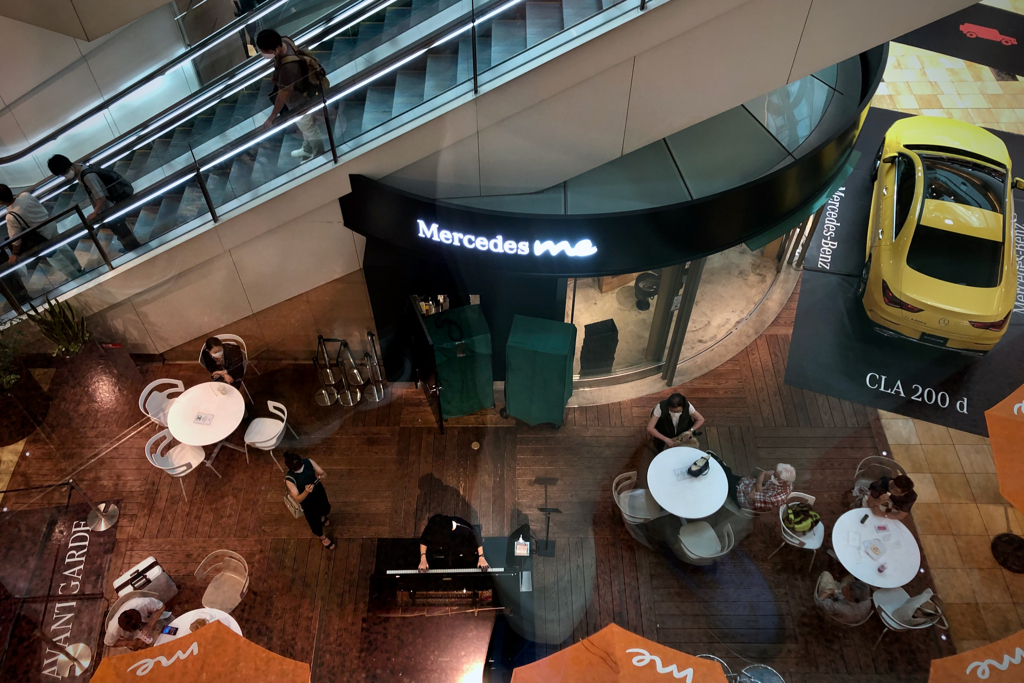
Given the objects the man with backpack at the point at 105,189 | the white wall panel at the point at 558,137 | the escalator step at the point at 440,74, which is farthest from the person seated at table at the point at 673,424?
the man with backpack at the point at 105,189

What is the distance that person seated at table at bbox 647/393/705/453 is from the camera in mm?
8523

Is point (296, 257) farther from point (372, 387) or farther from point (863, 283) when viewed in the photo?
point (863, 283)

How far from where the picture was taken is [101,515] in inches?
335

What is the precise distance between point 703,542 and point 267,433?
16.8 ft

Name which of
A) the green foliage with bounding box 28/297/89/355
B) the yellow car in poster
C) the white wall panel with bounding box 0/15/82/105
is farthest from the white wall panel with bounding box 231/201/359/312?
the yellow car in poster

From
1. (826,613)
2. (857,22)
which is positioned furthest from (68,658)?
(857,22)

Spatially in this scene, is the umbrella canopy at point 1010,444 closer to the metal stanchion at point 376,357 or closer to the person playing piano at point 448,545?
the person playing piano at point 448,545

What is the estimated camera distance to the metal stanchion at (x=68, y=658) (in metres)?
7.09

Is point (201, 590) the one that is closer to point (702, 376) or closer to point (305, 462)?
point (305, 462)

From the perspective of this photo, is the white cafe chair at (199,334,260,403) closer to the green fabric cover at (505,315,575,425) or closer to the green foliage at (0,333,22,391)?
the green foliage at (0,333,22,391)

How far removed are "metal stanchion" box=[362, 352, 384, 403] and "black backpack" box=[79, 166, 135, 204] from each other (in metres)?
3.33

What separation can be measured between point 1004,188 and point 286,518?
1036 centimetres

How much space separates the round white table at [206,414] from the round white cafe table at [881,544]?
21.9 ft

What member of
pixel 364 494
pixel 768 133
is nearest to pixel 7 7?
pixel 364 494
